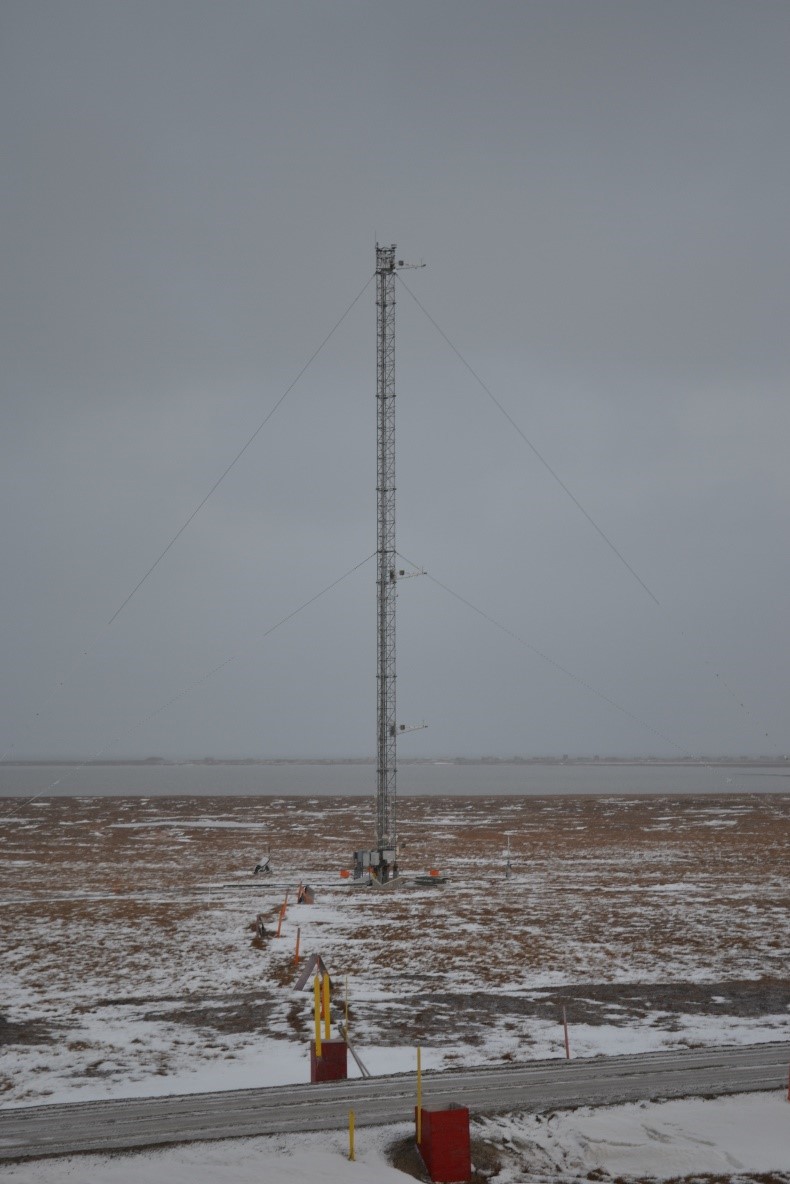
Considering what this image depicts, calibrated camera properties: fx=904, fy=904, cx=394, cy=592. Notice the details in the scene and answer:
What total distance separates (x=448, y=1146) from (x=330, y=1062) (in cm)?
368

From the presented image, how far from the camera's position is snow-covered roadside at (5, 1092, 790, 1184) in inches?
455

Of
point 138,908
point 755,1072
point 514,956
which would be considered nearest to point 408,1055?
point 755,1072

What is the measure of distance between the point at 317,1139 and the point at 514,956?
1309cm

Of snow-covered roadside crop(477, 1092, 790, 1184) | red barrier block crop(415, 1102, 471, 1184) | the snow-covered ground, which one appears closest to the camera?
red barrier block crop(415, 1102, 471, 1184)

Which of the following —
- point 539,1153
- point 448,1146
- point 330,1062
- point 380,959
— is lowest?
point 380,959

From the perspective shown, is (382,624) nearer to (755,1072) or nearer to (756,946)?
(756,946)

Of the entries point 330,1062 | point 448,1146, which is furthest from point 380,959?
point 448,1146

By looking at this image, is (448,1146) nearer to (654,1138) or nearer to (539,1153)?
(539,1153)

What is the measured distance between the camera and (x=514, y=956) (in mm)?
24766

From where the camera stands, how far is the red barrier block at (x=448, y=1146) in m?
11.8

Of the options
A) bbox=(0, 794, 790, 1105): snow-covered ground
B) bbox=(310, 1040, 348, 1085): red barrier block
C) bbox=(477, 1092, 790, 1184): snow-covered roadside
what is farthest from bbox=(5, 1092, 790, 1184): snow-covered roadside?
bbox=(0, 794, 790, 1105): snow-covered ground

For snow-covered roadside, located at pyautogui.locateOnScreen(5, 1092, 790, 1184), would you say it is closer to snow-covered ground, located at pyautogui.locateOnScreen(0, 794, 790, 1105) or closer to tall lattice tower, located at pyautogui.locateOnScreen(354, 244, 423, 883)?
snow-covered ground, located at pyautogui.locateOnScreen(0, 794, 790, 1105)

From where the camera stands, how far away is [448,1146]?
11828 millimetres

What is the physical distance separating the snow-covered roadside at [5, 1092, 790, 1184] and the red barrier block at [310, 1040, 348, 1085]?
212 cm
